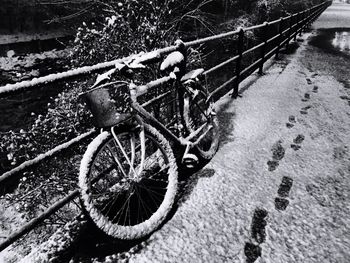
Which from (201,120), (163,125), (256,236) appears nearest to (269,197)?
(256,236)

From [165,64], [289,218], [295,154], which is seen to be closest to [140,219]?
[289,218]

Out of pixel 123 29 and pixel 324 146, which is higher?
pixel 123 29

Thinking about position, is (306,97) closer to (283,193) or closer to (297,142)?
(297,142)

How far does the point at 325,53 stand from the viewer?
9031 mm

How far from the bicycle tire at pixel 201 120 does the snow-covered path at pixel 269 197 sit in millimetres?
134

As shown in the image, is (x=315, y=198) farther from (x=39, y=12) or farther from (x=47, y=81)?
(x=39, y=12)

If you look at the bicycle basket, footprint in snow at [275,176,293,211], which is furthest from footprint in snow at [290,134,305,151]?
the bicycle basket

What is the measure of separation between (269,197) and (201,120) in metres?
1.24

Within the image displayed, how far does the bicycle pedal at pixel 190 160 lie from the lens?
108 inches

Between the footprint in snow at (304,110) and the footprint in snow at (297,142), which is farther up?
the footprint in snow at (304,110)

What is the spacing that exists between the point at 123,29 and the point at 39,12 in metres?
17.1

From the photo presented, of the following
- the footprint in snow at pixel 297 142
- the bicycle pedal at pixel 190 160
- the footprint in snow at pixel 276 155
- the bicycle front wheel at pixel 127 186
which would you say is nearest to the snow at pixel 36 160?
the bicycle front wheel at pixel 127 186

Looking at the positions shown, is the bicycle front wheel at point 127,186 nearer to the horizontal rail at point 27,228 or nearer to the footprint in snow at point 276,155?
the horizontal rail at point 27,228

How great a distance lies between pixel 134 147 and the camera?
79.6 inches
